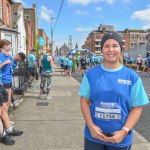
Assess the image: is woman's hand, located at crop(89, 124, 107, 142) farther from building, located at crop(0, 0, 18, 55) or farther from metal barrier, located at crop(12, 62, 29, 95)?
building, located at crop(0, 0, 18, 55)

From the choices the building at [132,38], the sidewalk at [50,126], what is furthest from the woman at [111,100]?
the building at [132,38]

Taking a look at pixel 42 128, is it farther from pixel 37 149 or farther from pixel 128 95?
pixel 128 95

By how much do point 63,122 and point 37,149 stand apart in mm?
1899

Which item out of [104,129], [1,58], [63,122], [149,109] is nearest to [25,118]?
[63,122]

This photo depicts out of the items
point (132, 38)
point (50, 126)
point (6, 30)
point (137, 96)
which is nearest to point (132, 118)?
point (137, 96)

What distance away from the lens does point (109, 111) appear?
261cm

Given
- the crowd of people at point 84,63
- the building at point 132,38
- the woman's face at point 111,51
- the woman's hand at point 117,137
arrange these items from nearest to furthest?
1. the woman's hand at point 117,137
2. the woman's face at point 111,51
3. the crowd of people at point 84,63
4. the building at point 132,38

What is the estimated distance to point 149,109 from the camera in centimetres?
852

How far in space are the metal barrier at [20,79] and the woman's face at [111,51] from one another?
285 inches

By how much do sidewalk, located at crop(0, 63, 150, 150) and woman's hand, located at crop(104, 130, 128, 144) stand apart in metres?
2.45

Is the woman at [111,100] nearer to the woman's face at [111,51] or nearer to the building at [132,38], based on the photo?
the woman's face at [111,51]

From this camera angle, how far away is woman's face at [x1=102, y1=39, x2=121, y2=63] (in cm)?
269

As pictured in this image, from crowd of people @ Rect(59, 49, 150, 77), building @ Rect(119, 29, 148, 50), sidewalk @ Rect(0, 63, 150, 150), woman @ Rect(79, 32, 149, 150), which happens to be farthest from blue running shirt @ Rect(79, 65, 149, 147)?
building @ Rect(119, 29, 148, 50)

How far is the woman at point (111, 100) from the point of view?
2.59 meters
